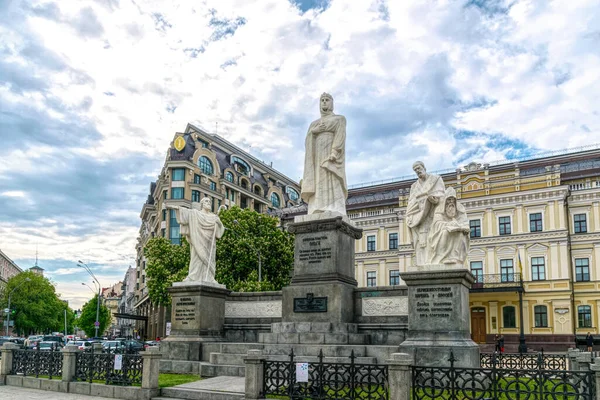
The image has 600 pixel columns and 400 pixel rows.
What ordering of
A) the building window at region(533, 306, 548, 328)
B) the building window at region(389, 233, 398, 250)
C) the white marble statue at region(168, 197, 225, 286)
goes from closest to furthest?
the white marble statue at region(168, 197, 225, 286), the building window at region(533, 306, 548, 328), the building window at region(389, 233, 398, 250)

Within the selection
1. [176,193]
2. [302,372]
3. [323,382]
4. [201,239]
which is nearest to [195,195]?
[176,193]

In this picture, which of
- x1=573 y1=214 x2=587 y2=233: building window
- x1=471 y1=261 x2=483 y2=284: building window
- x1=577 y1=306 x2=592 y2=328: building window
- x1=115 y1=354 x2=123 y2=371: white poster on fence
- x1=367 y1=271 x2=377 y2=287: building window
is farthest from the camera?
x1=367 y1=271 x2=377 y2=287: building window

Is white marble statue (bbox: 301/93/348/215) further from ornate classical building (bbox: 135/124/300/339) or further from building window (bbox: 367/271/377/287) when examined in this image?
ornate classical building (bbox: 135/124/300/339)

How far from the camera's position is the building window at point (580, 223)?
46.7 m

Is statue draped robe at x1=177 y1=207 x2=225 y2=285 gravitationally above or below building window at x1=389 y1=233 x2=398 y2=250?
below

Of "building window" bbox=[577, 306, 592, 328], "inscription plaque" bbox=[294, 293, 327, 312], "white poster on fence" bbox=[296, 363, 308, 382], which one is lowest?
"white poster on fence" bbox=[296, 363, 308, 382]

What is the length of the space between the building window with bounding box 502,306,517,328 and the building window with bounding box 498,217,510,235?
6.39 metres

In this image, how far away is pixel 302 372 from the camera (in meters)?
10.2

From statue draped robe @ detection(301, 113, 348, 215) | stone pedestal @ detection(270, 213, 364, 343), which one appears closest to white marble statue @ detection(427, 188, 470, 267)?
stone pedestal @ detection(270, 213, 364, 343)

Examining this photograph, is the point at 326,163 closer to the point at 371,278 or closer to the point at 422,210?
the point at 422,210

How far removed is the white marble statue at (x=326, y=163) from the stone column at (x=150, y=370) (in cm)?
Answer: 553

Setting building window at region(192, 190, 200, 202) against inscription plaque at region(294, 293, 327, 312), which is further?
building window at region(192, 190, 200, 202)

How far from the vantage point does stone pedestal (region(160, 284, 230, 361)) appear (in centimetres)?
1583

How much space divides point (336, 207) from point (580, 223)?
1503 inches
